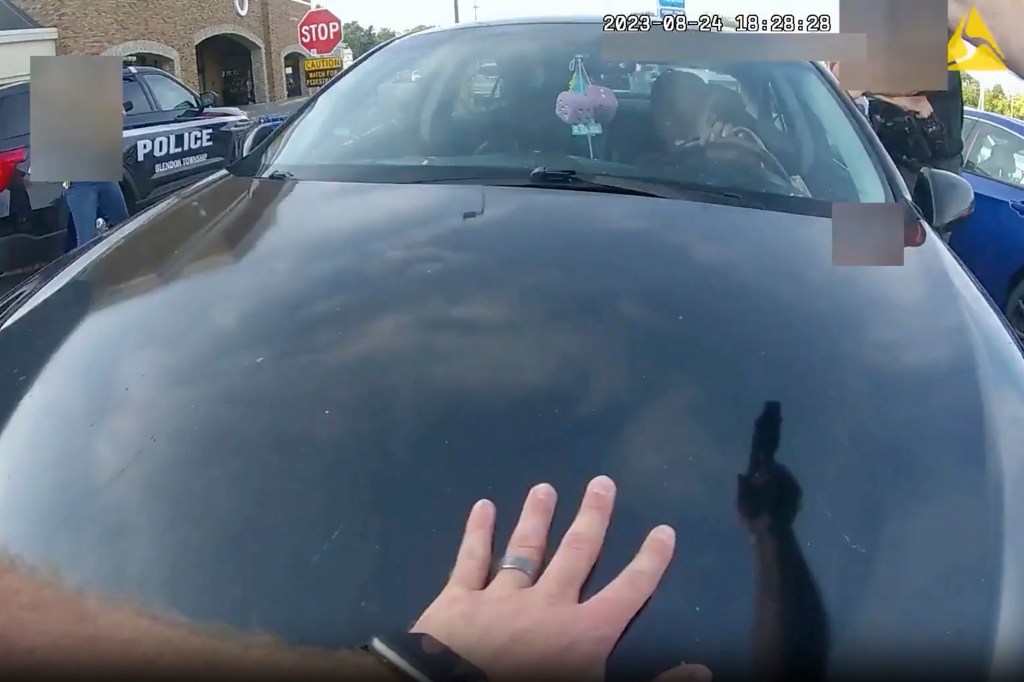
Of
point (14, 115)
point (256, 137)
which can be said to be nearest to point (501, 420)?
point (256, 137)

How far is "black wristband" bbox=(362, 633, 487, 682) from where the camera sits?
1.07 m

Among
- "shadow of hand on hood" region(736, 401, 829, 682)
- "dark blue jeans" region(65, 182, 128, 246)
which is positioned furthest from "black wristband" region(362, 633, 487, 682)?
"dark blue jeans" region(65, 182, 128, 246)

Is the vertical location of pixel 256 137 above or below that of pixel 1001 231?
above

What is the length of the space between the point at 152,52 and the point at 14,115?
55.8ft

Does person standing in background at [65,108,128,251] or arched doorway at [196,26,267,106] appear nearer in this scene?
person standing in background at [65,108,128,251]

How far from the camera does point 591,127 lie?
2.45m

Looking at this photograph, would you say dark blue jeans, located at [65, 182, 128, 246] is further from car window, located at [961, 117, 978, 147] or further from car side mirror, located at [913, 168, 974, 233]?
car window, located at [961, 117, 978, 147]

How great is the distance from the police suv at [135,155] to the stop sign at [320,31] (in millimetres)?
1612

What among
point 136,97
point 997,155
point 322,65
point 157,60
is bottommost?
point 997,155

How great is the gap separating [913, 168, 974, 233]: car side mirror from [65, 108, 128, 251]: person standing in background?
3.29 meters

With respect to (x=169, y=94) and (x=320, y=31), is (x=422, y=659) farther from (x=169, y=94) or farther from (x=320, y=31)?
(x=320, y=31)

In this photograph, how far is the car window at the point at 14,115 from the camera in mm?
5746

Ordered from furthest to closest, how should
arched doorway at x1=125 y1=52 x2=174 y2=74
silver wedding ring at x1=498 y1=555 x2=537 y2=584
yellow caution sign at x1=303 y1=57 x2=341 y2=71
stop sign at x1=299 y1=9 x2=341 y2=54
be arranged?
arched doorway at x1=125 y1=52 x2=174 y2=74, stop sign at x1=299 y1=9 x2=341 y2=54, yellow caution sign at x1=303 y1=57 x2=341 y2=71, silver wedding ring at x1=498 y1=555 x2=537 y2=584

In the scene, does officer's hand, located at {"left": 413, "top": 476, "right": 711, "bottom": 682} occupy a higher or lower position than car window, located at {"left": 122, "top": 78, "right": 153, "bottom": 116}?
lower
